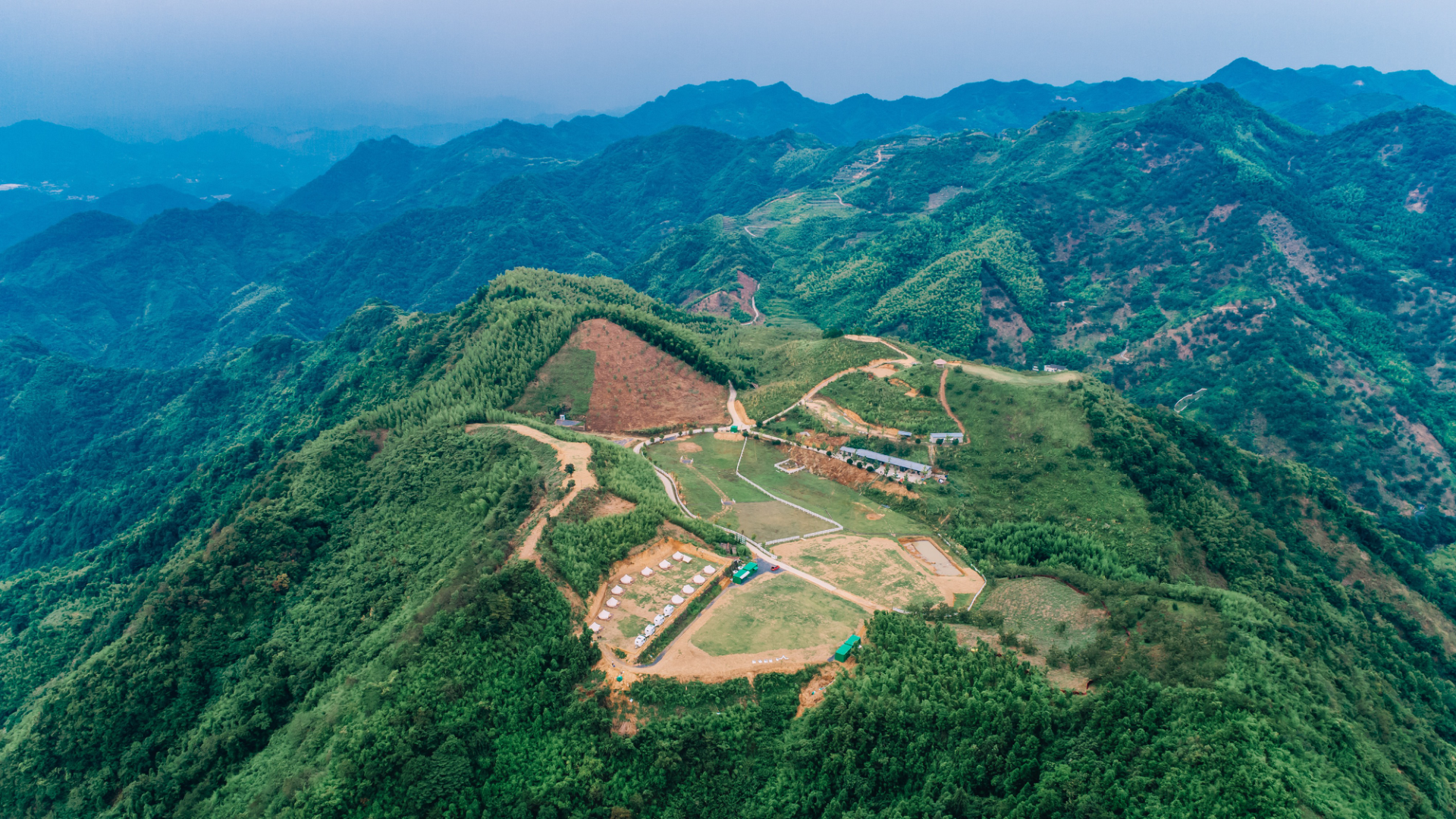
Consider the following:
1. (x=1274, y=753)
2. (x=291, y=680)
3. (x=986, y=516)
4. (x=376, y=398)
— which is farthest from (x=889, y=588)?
(x=376, y=398)

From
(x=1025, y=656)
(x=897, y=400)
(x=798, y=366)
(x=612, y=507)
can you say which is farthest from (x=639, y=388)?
(x=1025, y=656)

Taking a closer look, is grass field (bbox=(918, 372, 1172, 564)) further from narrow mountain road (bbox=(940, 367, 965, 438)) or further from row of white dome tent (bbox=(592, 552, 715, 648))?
row of white dome tent (bbox=(592, 552, 715, 648))

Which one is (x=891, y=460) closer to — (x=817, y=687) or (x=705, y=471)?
(x=705, y=471)

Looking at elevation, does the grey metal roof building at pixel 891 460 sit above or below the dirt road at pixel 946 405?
below

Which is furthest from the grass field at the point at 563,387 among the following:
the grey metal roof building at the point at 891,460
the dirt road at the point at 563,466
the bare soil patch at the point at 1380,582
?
the bare soil patch at the point at 1380,582

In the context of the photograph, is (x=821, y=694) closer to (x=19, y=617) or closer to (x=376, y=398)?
(x=376, y=398)

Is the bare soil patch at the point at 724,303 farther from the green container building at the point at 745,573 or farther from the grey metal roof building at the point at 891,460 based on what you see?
the green container building at the point at 745,573
